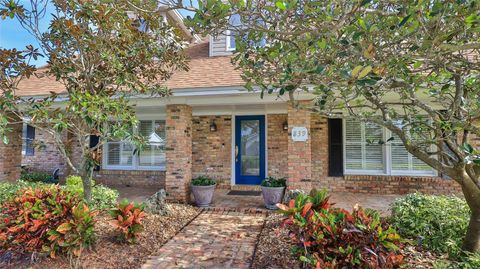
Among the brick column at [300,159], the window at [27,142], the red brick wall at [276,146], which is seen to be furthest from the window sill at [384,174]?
the window at [27,142]

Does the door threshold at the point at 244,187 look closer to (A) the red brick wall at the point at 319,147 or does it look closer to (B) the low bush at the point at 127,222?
(A) the red brick wall at the point at 319,147

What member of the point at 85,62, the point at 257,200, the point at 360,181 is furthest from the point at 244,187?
the point at 85,62

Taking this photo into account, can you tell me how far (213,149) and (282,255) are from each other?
532 cm

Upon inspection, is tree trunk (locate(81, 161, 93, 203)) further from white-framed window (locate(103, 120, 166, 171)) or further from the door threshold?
the door threshold

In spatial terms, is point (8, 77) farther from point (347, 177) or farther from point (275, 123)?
point (347, 177)

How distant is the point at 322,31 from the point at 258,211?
4632mm

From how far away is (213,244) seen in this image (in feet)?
14.4

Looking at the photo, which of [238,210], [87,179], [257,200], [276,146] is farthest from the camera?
[276,146]

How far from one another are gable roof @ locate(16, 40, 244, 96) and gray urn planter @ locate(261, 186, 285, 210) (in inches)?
98.2

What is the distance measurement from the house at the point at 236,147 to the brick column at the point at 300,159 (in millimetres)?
22

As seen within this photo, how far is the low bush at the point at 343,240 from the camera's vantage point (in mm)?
2709

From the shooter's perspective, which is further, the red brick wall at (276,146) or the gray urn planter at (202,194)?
the red brick wall at (276,146)

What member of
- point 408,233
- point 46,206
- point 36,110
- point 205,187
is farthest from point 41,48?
point 408,233

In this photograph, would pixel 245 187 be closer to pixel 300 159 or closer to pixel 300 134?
pixel 300 159
